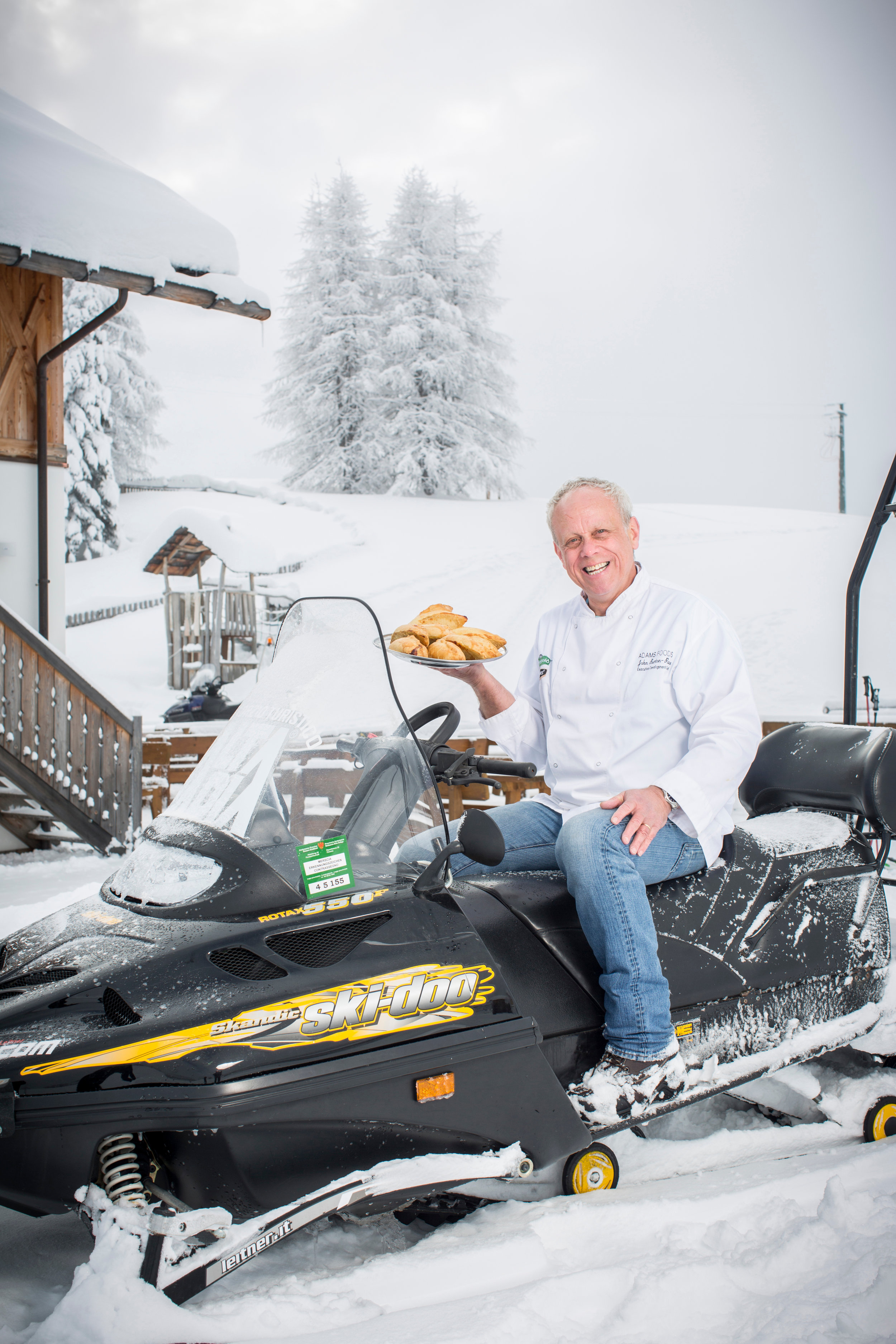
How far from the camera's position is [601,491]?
220 centimetres

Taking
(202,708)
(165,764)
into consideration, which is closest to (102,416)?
(202,708)

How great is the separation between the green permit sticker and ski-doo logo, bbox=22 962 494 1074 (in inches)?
6.8

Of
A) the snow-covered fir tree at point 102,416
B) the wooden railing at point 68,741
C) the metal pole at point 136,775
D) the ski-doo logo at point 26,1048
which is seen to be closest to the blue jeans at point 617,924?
the ski-doo logo at point 26,1048

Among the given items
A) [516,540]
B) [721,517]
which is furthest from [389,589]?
[721,517]

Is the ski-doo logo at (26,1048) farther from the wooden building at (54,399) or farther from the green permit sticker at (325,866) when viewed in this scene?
the wooden building at (54,399)

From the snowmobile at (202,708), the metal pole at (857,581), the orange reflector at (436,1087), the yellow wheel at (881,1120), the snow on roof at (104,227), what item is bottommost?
the yellow wheel at (881,1120)

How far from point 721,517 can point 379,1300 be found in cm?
1216

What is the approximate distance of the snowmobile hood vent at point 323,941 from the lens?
1.54 m

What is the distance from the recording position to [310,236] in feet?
60.3

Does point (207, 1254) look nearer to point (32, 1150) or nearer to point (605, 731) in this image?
point (32, 1150)

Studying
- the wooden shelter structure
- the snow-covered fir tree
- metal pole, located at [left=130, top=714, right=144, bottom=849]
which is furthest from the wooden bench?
the snow-covered fir tree

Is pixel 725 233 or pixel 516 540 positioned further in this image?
pixel 516 540

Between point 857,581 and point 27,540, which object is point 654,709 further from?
point 27,540

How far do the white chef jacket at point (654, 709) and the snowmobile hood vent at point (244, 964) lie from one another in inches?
33.2
